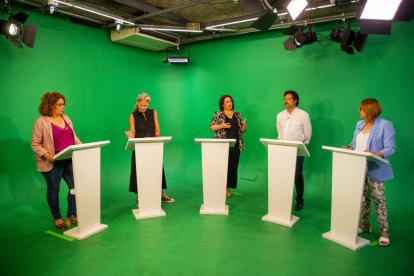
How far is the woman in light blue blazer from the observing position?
3336mm

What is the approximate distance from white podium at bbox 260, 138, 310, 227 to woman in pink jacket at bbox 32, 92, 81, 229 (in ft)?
8.38

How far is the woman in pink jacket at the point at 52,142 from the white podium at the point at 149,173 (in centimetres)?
81

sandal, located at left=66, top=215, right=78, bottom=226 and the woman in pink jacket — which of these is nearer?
the woman in pink jacket

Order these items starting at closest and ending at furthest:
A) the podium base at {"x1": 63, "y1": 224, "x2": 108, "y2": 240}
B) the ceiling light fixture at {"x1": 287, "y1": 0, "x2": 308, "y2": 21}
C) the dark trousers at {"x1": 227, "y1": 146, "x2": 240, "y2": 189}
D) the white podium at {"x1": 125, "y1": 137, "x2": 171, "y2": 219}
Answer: the podium base at {"x1": 63, "y1": 224, "x2": 108, "y2": 240} → the ceiling light fixture at {"x1": 287, "y1": 0, "x2": 308, "y2": 21} → the white podium at {"x1": 125, "y1": 137, "x2": 171, "y2": 219} → the dark trousers at {"x1": 227, "y1": 146, "x2": 240, "y2": 189}

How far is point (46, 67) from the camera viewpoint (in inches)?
199

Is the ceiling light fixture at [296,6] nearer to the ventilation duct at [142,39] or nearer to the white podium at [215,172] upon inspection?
the white podium at [215,172]

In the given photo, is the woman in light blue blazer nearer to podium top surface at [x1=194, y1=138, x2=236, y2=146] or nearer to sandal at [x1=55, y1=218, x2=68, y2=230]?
podium top surface at [x1=194, y1=138, x2=236, y2=146]

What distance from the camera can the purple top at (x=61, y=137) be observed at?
3732 mm

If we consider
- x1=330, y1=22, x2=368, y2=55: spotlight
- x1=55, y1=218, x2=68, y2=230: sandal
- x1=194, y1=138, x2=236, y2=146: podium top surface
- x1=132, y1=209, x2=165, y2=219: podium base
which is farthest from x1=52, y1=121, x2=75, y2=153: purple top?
x1=330, y1=22, x2=368, y2=55: spotlight

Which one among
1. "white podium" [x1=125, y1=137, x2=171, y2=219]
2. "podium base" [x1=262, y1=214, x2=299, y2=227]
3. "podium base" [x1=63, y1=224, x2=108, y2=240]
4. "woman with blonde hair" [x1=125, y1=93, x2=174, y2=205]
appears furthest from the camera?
"woman with blonde hair" [x1=125, y1=93, x2=174, y2=205]

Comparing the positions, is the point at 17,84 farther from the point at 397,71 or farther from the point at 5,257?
the point at 397,71

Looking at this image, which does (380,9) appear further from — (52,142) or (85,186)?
(52,142)

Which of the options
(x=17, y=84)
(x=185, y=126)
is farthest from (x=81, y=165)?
(x=185, y=126)

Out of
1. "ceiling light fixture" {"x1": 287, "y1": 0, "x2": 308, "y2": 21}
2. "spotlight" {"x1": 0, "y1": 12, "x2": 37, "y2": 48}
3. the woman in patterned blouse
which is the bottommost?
the woman in patterned blouse
